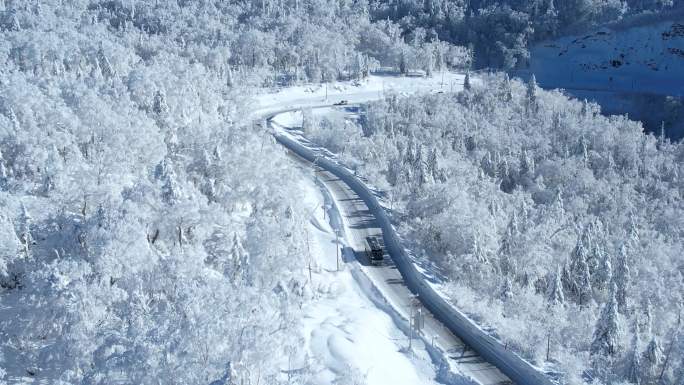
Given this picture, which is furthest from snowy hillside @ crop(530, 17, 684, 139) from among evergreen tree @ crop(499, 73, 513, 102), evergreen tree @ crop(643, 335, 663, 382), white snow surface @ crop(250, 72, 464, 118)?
evergreen tree @ crop(643, 335, 663, 382)

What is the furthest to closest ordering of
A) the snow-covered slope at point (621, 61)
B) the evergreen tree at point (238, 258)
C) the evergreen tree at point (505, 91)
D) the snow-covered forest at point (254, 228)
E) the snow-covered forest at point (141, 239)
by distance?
the snow-covered slope at point (621, 61), the evergreen tree at point (505, 91), the evergreen tree at point (238, 258), the snow-covered forest at point (254, 228), the snow-covered forest at point (141, 239)

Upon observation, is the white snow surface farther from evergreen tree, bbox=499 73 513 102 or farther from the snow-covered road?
the snow-covered road

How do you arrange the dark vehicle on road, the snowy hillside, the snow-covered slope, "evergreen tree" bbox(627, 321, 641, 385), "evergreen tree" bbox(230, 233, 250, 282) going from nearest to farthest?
1. "evergreen tree" bbox(627, 321, 641, 385)
2. "evergreen tree" bbox(230, 233, 250, 282)
3. the dark vehicle on road
4. the snowy hillside
5. the snow-covered slope

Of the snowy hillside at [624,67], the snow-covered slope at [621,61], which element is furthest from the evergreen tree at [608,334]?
the snow-covered slope at [621,61]

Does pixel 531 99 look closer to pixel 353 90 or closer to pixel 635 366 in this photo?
pixel 353 90

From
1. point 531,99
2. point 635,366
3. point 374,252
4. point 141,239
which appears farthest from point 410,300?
point 531,99

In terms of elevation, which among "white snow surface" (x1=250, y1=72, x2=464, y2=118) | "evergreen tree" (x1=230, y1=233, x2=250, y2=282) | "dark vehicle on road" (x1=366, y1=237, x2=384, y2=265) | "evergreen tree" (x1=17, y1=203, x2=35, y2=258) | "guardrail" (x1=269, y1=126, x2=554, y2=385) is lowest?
"guardrail" (x1=269, y1=126, x2=554, y2=385)

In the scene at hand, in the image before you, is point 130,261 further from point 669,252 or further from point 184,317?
point 669,252

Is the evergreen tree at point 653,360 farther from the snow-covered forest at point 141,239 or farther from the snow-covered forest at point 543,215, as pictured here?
the snow-covered forest at point 141,239
